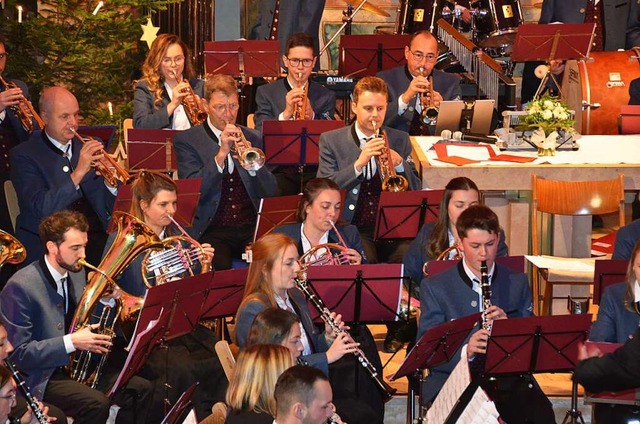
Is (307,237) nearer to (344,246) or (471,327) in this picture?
Result: (344,246)

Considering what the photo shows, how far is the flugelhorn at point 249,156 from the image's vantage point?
778 cm

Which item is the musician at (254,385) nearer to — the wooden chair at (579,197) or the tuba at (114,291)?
the tuba at (114,291)

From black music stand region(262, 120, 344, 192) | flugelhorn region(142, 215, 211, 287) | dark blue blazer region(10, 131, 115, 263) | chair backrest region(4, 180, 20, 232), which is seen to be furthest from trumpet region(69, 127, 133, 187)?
black music stand region(262, 120, 344, 192)

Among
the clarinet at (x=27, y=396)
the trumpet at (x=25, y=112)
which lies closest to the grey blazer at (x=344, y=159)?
the trumpet at (x=25, y=112)

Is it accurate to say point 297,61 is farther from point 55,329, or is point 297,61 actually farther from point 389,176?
point 55,329

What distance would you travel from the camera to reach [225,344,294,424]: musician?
5.12 meters

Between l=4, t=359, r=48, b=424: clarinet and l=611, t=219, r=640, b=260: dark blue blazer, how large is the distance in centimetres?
339

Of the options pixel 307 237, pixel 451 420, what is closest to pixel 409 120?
pixel 307 237

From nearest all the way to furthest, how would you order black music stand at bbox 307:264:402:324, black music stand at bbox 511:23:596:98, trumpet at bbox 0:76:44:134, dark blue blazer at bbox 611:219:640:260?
black music stand at bbox 307:264:402:324
dark blue blazer at bbox 611:219:640:260
trumpet at bbox 0:76:44:134
black music stand at bbox 511:23:596:98

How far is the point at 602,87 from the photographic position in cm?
1001

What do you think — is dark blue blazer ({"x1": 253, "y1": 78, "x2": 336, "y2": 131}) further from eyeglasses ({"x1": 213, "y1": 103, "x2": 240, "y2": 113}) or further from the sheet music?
the sheet music

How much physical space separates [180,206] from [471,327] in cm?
222

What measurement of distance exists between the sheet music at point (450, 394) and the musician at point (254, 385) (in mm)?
688

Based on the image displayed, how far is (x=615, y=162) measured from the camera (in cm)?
813
